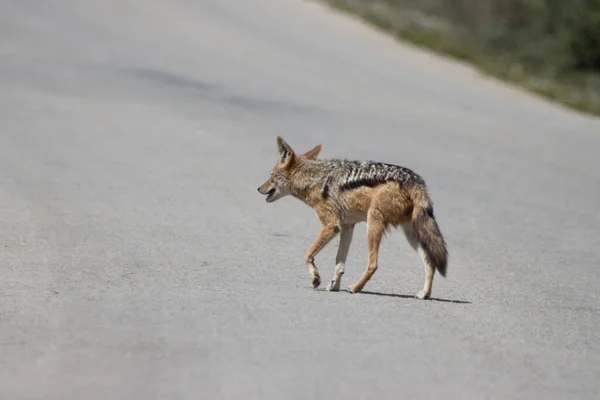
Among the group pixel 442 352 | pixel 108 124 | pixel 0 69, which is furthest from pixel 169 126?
pixel 442 352

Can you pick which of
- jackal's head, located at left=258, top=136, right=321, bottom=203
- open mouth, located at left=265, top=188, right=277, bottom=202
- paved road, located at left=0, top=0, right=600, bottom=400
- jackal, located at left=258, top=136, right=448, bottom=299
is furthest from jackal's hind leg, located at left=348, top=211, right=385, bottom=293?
open mouth, located at left=265, top=188, right=277, bottom=202

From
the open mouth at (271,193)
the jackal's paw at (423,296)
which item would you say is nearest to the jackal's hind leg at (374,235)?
the jackal's paw at (423,296)

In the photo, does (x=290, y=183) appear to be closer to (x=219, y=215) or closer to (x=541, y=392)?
(x=219, y=215)

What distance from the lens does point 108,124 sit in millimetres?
17812

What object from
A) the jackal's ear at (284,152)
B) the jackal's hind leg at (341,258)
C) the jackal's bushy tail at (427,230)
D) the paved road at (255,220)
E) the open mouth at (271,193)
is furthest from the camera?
the open mouth at (271,193)

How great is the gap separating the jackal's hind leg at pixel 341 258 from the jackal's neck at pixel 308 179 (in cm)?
40

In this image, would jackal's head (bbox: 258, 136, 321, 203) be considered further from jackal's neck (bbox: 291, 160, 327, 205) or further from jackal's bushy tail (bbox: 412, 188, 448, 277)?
jackal's bushy tail (bbox: 412, 188, 448, 277)

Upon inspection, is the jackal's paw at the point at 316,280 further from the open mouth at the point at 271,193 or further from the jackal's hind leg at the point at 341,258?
the open mouth at the point at 271,193

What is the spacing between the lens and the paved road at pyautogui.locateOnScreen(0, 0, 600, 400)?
6984 mm

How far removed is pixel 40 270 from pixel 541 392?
176 inches

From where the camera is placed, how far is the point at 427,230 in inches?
366

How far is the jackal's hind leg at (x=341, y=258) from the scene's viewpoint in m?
9.52

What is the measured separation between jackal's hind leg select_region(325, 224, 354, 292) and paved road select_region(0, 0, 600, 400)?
0.77 feet

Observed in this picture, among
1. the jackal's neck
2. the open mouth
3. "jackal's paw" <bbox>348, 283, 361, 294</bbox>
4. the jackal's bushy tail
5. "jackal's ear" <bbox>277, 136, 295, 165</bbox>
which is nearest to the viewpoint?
the jackal's bushy tail
